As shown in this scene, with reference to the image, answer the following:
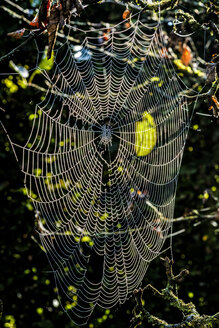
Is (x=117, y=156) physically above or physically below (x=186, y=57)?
below

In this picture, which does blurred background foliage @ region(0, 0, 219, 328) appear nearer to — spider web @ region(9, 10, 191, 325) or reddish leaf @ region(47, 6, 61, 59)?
spider web @ region(9, 10, 191, 325)

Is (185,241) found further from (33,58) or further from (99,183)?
(33,58)

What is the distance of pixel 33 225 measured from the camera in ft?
11.0

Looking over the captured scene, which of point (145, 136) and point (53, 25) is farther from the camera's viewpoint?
point (145, 136)

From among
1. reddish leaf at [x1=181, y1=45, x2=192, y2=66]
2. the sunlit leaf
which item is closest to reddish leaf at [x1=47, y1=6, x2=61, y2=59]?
the sunlit leaf

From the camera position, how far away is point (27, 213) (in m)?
3.37

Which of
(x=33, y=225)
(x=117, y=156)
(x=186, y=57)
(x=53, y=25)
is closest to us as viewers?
(x=53, y=25)

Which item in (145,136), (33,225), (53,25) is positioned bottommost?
(33,225)

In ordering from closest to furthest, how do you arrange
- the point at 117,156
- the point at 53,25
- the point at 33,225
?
the point at 53,25
the point at 117,156
the point at 33,225

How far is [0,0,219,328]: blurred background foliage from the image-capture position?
126 inches

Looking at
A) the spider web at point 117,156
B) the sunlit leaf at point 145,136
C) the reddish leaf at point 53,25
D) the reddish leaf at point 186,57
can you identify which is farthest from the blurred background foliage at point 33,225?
the reddish leaf at point 53,25

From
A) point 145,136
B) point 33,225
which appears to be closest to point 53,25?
point 145,136

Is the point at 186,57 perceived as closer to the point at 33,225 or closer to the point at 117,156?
the point at 117,156

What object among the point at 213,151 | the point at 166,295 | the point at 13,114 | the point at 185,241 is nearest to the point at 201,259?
the point at 185,241
